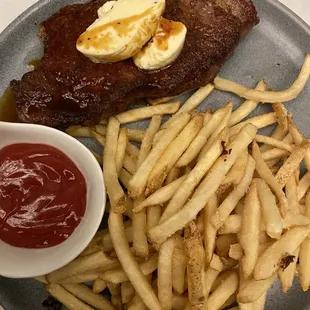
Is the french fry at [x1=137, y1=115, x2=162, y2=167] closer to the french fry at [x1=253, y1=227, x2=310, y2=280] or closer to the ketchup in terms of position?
the ketchup

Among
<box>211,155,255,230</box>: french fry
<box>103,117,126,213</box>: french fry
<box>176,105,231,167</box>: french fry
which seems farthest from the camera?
<box>176,105,231,167</box>: french fry


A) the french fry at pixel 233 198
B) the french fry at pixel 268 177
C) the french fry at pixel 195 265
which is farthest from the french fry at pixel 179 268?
the french fry at pixel 268 177

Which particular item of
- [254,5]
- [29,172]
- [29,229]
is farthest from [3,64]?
[254,5]

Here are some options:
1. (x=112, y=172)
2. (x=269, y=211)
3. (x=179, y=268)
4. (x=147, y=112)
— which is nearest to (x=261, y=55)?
(x=147, y=112)

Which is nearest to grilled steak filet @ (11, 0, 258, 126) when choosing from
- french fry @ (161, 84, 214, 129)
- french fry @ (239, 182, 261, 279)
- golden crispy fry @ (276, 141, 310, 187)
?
french fry @ (161, 84, 214, 129)

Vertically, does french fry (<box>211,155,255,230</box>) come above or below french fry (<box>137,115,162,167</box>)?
below

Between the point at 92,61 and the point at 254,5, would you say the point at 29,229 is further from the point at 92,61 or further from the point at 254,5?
the point at 254,5
